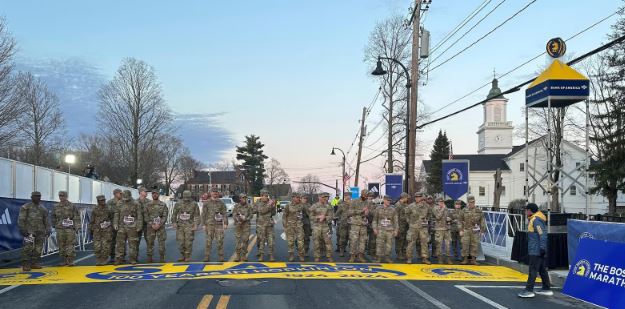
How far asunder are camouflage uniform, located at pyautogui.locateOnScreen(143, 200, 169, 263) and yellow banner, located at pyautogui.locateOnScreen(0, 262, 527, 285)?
0.71 m

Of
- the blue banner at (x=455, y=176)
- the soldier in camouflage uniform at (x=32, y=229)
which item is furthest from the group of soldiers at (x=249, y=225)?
the blue banner at (x=455, y=176)

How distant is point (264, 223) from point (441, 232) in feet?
15.7

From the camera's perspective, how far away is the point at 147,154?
182 feet

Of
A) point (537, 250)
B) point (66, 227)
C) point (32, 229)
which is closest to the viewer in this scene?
point (537, 250)

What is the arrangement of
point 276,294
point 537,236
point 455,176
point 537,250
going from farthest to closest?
point 455,176, point 537,236, point 537,250, point 276,294

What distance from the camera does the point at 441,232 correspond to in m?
13.6

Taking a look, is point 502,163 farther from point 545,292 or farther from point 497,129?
point 545,292

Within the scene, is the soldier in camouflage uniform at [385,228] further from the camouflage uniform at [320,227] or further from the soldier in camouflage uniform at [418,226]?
the camouflage uniform at [320,227]

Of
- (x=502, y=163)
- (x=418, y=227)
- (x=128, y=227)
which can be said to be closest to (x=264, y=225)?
(x=128, y=227)

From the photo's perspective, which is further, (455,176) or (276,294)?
(455,176)

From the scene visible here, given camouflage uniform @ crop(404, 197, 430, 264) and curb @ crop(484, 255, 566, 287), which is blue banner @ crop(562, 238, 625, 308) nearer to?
curb @ crop(484, 255, 566, 287)

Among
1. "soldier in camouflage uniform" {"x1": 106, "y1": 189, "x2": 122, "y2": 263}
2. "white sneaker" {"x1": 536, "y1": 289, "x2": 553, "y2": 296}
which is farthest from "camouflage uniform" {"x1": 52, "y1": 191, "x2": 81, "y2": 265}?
"white sneaker" {"x1": 536, "y1": 289, "x2": 553, "y2": 296}

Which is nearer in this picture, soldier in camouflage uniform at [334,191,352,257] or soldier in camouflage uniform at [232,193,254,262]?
soldier in camouflage uniform at [232,193,254,262]

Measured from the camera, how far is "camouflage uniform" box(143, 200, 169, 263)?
13234mm
